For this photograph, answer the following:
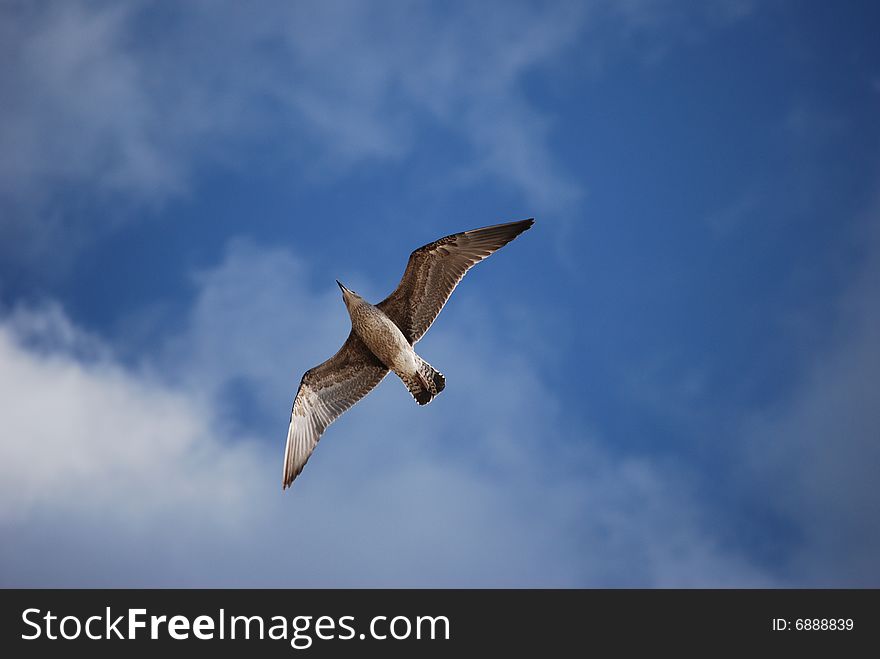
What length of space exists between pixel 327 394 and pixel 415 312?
260 cm

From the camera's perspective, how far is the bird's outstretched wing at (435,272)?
1394 centimetres

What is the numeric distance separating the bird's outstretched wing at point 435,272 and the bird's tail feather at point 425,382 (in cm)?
59

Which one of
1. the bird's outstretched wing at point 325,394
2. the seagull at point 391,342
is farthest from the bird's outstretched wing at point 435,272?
the bird's outstretched wing at point 325,394

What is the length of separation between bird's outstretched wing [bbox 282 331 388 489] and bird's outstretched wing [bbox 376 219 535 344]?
125cm

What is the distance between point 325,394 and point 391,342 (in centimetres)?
224

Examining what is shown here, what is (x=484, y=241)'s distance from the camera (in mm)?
13953

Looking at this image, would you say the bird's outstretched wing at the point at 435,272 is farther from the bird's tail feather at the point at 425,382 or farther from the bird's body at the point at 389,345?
the bird's tail feather at the point at 425,382

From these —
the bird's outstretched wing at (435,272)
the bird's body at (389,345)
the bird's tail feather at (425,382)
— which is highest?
the bird's outstretched wing at (435,272)

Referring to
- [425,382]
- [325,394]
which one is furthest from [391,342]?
[325,394]

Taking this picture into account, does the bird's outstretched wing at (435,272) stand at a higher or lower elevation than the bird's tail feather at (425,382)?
higher

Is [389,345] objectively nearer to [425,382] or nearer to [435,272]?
[425,382]

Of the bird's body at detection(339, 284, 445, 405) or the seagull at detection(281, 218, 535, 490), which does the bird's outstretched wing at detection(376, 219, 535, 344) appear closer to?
the seagull at detection(281, 218, 535, 490)
